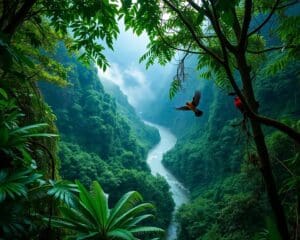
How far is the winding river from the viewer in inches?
1006

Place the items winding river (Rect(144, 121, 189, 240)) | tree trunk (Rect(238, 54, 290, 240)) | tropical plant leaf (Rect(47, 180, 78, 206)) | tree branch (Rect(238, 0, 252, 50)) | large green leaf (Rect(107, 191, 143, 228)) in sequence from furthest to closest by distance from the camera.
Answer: winding river (Rect(144, 121, 189, 240)), large green leaf (Rect(107, 191, 143, 228)), tropical plant leaf (Rect(47, 180, 78, 206)), tree trunk (Rect(238, 54, 290, 240)), tree branch (Rect(238, 0, 252, 50))

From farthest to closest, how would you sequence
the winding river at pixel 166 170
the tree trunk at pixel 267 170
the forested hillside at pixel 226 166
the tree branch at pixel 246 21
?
the winding river at pixel 166 170, the forested hillside at pixel 226 166, the tree trunk at pixel 267 170, the tree branch at pixel 246 21

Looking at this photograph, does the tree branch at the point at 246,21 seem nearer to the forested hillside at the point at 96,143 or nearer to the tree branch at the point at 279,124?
the tree branch at the point at 279,124

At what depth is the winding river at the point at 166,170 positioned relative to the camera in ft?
83.8

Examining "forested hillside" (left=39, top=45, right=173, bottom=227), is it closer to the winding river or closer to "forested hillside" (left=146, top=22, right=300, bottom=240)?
the winding river

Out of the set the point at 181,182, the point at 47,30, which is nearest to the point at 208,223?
the point at 181,182

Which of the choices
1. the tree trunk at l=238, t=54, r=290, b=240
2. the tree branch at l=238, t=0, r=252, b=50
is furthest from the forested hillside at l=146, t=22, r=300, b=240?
the tree branch at l=238, t=0, r=252, b=50

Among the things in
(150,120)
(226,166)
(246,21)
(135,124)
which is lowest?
(246,21)

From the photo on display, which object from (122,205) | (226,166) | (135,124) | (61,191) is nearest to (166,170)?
(135,124)

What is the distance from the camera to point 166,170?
116 ft

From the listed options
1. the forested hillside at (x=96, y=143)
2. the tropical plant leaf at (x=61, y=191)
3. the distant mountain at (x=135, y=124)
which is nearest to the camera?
the tropical plant leaf at (x=61, y=191)

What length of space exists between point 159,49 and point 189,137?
33.9 meters

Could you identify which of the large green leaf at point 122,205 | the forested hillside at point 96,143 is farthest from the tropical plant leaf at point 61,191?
the forested hillside at point 96,143

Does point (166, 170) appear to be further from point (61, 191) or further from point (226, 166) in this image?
point (61, 191)
